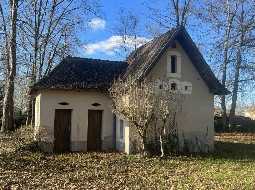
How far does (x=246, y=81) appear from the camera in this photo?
34.7 m

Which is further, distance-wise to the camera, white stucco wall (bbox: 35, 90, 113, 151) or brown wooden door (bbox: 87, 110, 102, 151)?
brown wooden door (bbox: 87, 110, 102, 151)

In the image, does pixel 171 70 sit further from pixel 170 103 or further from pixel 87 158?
pixel 87 158

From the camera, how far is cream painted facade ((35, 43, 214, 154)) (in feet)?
72.4

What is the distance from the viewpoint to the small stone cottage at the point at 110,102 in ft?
72.3

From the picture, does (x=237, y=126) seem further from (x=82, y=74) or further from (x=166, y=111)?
(x=166, y=111)

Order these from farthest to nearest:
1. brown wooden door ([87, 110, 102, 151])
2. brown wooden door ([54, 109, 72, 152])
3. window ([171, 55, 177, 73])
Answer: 1. brown wooden door ([87, 110, 102, 151])
2. brown wooden door ([54, 109, 72, 152])
3. window ([171, 55, 177, 73])

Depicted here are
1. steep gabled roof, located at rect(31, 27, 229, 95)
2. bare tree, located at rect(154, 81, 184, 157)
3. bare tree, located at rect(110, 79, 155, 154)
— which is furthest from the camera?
steep gabled roof, located at rect(31, 27, 229, 95)

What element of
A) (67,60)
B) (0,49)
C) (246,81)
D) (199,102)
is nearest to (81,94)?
(67,60)

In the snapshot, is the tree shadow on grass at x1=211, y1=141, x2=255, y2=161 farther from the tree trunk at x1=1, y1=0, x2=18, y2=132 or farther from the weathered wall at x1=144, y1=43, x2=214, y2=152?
the tree trunk at x1=1, y1=0, x2=18, y2=132

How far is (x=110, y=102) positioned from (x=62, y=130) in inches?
126

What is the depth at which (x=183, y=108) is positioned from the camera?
72.3ft

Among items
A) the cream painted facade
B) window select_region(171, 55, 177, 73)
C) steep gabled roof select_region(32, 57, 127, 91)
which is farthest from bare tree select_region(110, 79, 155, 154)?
steep gabled roof select_region(32, 57, 127, 91)

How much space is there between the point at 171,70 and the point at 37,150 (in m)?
8.44

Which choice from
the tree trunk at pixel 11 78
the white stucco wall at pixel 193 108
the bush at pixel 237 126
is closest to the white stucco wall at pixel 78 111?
the white stucco wall at pixel 193 108
